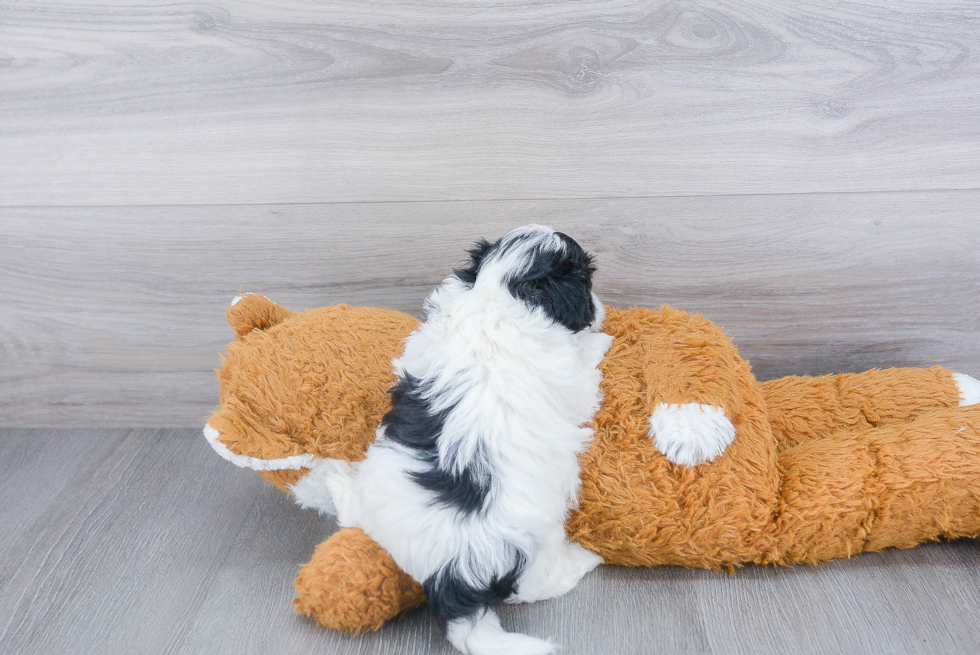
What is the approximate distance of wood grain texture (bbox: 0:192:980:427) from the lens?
105 centimetres

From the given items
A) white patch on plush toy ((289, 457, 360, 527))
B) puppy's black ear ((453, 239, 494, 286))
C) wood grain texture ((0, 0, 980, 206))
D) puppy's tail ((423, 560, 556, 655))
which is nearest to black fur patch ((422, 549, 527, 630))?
puppy's tail ((423, 560, 556, 655))

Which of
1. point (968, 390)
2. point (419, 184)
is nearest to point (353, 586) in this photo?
point (419, 184)

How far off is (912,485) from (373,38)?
0.90 m

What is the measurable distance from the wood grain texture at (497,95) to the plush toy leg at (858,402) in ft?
0.95

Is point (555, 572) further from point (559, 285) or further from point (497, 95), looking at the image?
point (497, 95)

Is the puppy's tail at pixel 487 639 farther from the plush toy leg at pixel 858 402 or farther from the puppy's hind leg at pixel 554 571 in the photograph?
the plush toy leg at pixel 858 402

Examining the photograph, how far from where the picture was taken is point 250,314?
0.93 m

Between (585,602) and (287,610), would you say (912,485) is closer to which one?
(585,602)

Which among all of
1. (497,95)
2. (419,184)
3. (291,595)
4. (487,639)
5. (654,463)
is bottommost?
(291,595)

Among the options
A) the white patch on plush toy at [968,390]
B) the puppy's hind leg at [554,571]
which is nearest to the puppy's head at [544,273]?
the puppy's hind leg at [554,571]

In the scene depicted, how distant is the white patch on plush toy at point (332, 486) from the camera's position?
2.79 feet

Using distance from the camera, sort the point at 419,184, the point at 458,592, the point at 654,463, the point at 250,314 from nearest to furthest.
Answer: the point at 458,592, the point at 654,463, the point at 250,314, the point at 419,184

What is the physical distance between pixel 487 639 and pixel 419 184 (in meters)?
0.64

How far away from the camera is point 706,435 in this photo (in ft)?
2.56
